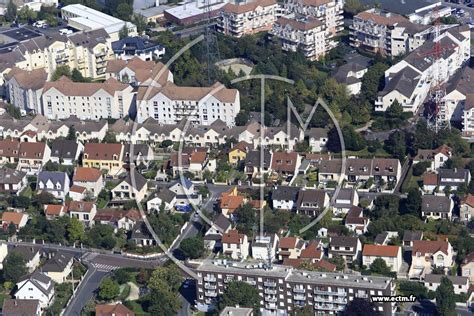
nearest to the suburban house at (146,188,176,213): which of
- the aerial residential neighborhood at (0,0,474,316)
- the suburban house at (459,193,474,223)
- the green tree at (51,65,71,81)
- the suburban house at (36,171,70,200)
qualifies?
the aerial residential neighborhood at (0,0,474,316)

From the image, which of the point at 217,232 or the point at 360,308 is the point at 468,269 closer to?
the point at 360,308

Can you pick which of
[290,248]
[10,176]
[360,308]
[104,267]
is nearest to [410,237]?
[290,248]

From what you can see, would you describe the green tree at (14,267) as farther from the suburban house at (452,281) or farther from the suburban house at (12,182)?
the suburban house at (452,281)

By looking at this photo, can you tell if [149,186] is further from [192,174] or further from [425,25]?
[425,25]

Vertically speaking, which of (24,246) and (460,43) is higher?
(460,43)

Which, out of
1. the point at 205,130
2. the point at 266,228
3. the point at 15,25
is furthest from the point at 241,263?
the point at 15,25

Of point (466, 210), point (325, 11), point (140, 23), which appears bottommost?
point (466, 210)
